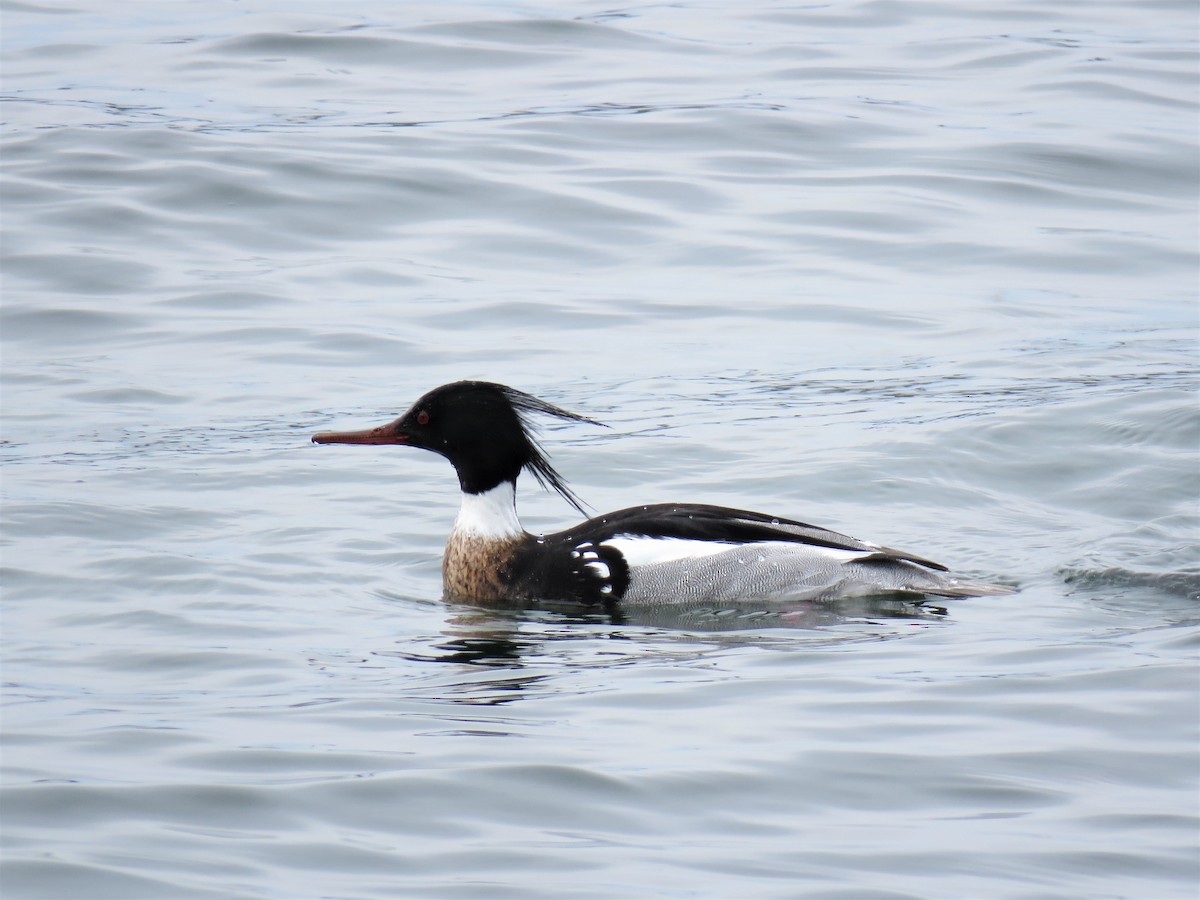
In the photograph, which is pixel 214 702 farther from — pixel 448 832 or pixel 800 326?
pixel 800 326

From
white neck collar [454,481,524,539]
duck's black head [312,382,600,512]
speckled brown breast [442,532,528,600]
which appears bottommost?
speckled brown breast [442,532,528,600]

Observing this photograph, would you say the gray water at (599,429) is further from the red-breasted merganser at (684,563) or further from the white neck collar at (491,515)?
the white neck collar at (491,515)

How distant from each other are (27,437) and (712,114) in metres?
10.2

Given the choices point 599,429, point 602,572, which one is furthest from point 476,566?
point 599,429

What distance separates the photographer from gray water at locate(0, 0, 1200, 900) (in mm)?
5852

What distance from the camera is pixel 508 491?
9812 mm

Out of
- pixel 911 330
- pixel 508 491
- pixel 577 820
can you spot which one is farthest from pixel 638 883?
pixel 911 330

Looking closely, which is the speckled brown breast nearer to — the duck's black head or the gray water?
the gray water

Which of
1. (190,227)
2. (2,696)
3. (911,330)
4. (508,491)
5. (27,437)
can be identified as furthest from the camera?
(190,227)

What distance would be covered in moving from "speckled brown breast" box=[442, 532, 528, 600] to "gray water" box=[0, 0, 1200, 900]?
19cm

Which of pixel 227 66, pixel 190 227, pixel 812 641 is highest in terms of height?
pixel 227 66

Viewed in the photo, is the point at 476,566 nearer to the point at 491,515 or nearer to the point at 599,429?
the point at 491,515

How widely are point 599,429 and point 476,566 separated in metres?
2.99

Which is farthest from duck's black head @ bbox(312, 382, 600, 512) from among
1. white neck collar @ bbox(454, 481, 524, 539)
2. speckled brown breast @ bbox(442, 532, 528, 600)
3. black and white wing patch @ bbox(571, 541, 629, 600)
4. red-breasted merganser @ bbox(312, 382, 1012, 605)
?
black and white wing patch @ bbox(571, 541, 629, 600)
